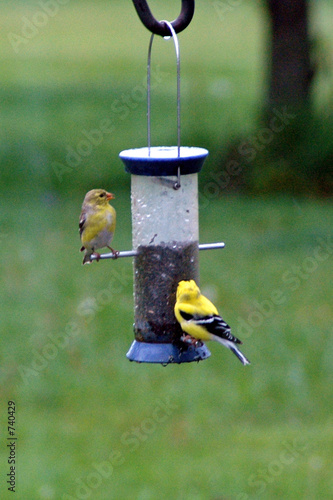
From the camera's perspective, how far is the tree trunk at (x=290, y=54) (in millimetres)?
14539

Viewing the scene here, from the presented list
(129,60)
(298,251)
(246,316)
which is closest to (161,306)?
(246,316)

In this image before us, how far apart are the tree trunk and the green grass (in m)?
3.04

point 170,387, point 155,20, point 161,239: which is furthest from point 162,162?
point 170,387

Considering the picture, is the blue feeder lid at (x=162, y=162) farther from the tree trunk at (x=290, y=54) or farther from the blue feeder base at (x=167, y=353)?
the tree trunk at (x=290, y=54)

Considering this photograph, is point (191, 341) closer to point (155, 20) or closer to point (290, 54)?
point (155, 20)

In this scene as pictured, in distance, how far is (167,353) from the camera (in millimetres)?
4582

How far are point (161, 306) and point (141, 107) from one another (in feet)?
57.4

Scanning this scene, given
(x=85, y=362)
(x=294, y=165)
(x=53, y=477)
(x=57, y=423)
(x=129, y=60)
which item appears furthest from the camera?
(x=129, y=60)

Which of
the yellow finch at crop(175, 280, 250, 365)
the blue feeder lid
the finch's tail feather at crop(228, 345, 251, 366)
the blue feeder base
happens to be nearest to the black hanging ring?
the blue feeder lid

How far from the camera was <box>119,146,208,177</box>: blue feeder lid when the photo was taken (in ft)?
14.1

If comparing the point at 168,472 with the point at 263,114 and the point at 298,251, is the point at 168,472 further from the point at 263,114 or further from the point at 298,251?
the point at 263,114

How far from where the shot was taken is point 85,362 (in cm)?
894

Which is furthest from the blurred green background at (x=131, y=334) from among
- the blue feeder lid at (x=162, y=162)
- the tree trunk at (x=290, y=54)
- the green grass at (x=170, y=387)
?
the blue feeder lid at (x=162, y=162)

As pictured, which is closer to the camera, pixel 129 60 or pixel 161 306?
pixel 161 306
